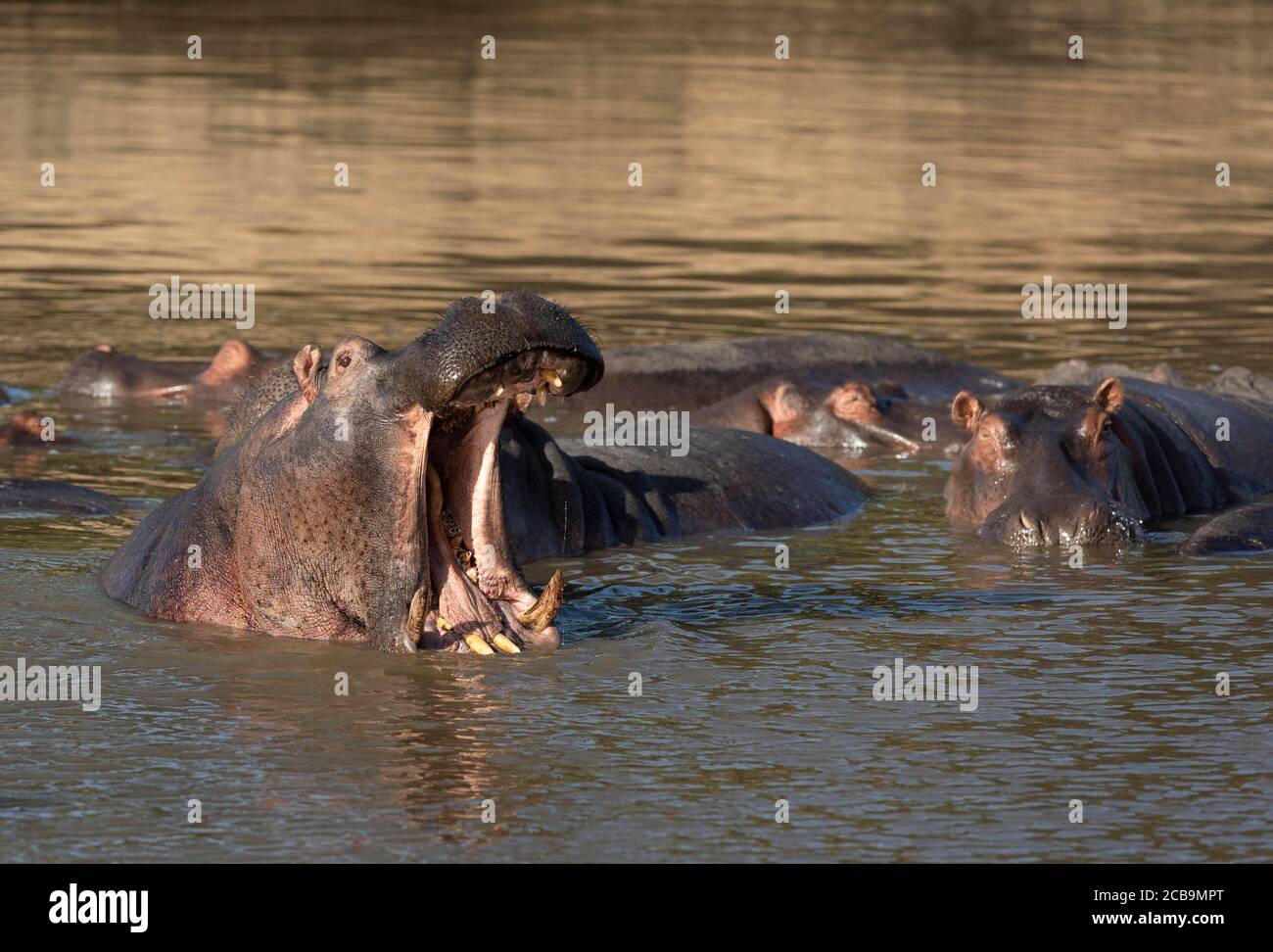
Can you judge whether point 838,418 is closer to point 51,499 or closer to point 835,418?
point 835,418

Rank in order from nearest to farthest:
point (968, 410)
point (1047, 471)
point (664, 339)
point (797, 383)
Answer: point (1047, 471) < point (968, 410) < point (797, 383) < point (664, 339)

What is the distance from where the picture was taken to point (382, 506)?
298 inches

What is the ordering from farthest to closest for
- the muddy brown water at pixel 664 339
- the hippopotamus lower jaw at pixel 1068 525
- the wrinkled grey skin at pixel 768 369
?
1. the wrinkled grey skin at pixel 768 369
2. the hippopotamus lower jaw at pixel 1068 525
3. the muddy brown water at pixel 664 339

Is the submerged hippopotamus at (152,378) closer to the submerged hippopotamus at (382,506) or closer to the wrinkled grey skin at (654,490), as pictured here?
the wrinkled grey skin at (654,490)

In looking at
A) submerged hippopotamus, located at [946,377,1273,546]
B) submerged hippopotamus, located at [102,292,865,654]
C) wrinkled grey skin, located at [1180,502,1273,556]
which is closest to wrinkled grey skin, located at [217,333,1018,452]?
submerged hippopotamus, located at [946,377,1273,546]

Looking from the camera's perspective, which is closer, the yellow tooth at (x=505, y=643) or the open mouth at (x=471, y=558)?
the open mouth at (x=471, y=558)

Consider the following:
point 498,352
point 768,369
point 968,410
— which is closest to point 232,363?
point 768,369

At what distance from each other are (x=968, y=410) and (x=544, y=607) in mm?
3669

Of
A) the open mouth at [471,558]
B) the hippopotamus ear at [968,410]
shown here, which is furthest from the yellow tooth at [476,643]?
the hippopotamus ear at [968,410]

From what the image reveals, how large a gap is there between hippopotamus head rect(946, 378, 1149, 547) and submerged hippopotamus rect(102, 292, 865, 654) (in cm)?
298

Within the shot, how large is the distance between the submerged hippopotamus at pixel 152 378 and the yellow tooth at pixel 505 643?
20.7ft

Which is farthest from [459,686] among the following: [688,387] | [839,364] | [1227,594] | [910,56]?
[910,56]

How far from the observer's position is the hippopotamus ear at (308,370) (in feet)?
25.6
